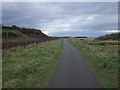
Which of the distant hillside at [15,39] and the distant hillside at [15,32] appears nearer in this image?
the distant hillside at [15,39]

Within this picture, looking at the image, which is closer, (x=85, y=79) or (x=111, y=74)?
(x=85, y=79)

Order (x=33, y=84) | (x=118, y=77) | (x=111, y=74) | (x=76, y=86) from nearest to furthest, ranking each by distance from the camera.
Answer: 1. (x=76, y=86)
2. (x=33, y=84)
3. (x=118, y=77)
4. (x=111, y=74)

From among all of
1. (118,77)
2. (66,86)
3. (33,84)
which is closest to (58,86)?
(66,86)

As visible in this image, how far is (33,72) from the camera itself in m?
7.84

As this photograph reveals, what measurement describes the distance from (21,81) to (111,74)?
15.7 ft

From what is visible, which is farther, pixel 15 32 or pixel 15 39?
pixel 15 32

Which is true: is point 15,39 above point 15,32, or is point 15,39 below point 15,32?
below

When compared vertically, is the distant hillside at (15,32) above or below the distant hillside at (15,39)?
above

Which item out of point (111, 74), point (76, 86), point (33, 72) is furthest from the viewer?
point (33, 72)

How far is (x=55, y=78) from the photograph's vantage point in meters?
6.58

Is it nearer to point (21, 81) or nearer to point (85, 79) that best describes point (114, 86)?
point (85, 79)

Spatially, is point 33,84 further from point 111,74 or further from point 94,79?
point 111,74

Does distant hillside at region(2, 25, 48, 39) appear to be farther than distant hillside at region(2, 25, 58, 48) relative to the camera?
Yes

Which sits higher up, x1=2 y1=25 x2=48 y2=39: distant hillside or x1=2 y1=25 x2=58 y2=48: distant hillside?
x1=2 y1=25 x2=48 y2=39: distant hillside
